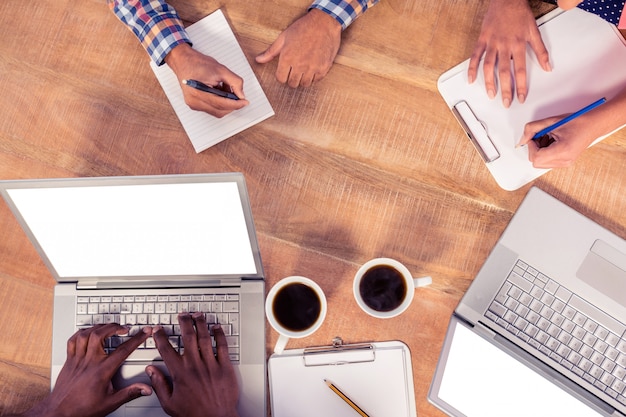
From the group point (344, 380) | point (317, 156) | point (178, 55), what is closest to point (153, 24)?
point (178, 55)

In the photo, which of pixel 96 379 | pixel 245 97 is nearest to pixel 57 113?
pixel 245 97

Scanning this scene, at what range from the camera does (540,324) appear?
941 mm

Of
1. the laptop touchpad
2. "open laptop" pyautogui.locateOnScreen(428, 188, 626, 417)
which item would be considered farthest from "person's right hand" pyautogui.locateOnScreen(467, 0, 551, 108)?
the laptop touchpad

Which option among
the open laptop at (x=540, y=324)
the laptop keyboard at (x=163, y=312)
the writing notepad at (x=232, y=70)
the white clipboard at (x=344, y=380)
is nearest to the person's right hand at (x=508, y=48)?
the open laptop at (x=540, y=324)

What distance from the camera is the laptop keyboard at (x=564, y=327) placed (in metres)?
0.92

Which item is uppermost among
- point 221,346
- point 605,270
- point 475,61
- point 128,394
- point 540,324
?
point 475,61

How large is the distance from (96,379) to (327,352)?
41 cm

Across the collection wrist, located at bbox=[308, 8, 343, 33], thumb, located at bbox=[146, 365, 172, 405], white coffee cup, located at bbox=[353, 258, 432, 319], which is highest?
wrist, located at bbox=[308, 8, 343, 33]

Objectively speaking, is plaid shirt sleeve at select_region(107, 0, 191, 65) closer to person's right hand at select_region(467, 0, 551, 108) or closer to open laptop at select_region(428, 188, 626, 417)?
person's right hand at select_region(467, 0, 551, 108)

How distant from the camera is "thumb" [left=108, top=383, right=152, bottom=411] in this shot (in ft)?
3.08

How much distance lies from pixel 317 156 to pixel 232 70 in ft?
0.76

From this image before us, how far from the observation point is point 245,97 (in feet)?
3.32

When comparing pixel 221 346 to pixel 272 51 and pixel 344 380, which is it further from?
pixel 272 51

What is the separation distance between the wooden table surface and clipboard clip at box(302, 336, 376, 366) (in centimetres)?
2
